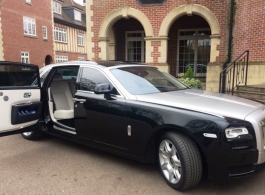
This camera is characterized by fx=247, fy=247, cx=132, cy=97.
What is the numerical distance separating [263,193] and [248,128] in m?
0.91

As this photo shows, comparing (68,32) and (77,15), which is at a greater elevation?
(77,15)

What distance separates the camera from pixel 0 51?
69.2 feet

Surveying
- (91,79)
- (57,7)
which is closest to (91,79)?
(91,79)

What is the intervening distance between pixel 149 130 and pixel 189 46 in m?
10.1

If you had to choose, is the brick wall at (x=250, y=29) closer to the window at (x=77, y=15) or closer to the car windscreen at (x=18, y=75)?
the car windscreen at (x=18, y=75)

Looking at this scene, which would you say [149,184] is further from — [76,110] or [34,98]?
[34,98]

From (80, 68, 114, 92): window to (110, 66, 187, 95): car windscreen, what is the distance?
0.22 meters

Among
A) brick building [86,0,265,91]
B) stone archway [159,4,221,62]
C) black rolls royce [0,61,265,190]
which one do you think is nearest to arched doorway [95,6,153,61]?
brick building [86,0,265,91]

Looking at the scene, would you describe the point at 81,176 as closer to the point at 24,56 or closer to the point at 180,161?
the point at 180,161

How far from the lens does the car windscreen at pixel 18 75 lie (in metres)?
3.76

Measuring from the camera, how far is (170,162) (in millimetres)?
3195

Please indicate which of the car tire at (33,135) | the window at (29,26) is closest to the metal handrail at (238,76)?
the car tire at (33,135)

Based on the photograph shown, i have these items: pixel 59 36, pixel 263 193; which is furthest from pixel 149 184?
pixel 59 36

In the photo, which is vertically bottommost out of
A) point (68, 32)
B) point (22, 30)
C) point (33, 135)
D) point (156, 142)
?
point (33, 135)
